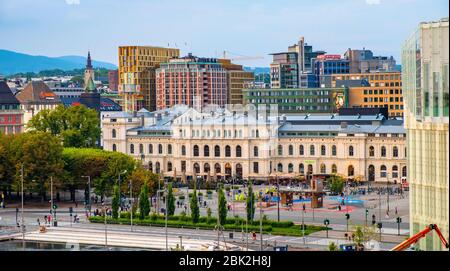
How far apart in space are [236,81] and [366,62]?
16.8 metres

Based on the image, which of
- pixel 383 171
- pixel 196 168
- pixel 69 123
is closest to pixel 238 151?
pixel 196 168

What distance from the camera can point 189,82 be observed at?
121250 millimetres

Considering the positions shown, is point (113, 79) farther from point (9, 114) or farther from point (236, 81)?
point (9, 114)

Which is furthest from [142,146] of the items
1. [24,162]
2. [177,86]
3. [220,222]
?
[177,86]

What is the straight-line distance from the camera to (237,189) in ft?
208

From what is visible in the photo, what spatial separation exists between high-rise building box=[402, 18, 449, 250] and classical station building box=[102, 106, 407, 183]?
45.9 meters

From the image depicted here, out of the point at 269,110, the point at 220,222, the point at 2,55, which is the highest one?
the point at 2,55

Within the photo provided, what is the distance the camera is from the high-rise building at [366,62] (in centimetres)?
13125

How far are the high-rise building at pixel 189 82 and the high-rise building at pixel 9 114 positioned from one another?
1304 inches

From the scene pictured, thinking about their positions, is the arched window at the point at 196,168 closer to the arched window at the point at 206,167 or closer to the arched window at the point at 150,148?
the arched window at the point at 206,167

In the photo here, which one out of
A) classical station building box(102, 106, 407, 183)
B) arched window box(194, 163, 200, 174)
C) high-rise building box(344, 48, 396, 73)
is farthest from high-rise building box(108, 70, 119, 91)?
arched window box(194, 163, 200, 174)

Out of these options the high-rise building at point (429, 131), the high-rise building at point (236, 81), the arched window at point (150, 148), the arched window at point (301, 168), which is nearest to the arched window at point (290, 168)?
the arched window at point (301, 168)
